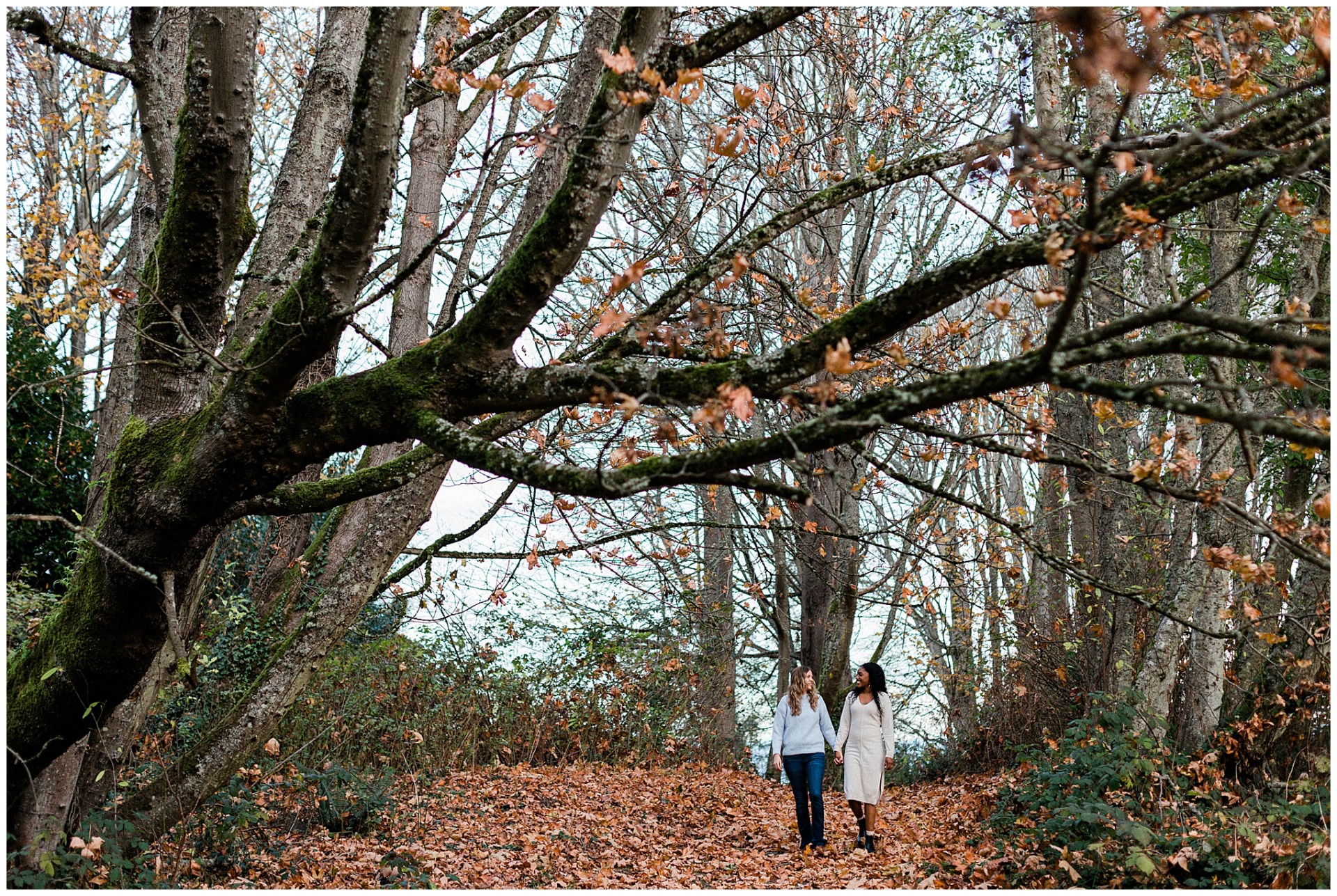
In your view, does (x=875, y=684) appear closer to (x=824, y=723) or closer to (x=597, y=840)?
(x=824, y=723)

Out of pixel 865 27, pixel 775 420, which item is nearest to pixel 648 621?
pixel 775 420

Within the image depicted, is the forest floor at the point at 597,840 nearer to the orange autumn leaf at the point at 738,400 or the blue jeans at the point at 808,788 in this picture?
the blue jeans at the point at 808,788

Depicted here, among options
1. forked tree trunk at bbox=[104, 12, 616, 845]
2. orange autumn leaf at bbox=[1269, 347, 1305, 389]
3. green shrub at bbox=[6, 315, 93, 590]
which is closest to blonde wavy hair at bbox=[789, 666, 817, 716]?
forked tree trunk at bbox=[104, 12, 616, 845]

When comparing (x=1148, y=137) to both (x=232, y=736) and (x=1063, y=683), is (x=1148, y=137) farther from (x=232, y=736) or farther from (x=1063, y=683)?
(x=1063, y=683)

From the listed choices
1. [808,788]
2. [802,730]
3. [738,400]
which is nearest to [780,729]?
[802,730]

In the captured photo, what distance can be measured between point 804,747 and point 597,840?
1.96m

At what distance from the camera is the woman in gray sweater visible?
7.32 meters

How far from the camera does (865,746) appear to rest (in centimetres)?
743

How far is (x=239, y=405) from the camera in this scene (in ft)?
11.0

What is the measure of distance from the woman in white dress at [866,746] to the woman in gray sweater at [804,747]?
18cm

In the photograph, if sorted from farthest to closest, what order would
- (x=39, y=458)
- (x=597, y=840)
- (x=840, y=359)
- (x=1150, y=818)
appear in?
1. (x=39, y=458)
2. (x=597, y=840)
3. (x=1150, y=818)
4. (x=840, y=359)

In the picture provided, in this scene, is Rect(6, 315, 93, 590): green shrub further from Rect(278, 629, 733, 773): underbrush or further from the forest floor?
the forest floor

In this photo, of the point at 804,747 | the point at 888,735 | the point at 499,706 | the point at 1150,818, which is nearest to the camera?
the point at 1150,818

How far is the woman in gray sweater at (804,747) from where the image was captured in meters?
7.32
